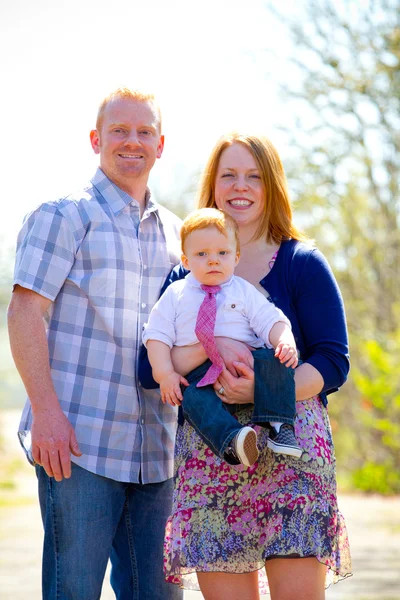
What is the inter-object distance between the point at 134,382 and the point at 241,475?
0.59m

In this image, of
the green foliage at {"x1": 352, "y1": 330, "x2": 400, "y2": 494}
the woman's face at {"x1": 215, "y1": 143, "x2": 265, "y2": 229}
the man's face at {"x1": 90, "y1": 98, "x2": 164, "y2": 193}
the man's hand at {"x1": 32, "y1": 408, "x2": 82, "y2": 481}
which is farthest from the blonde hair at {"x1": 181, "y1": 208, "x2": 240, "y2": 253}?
the green foliage at {"x1": 352, "y1": 330, "x2": 400, "y2": 494}

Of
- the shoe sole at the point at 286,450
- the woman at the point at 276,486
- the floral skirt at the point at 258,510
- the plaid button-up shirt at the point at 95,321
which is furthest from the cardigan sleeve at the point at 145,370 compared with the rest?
the shoe sole at the point at 286,450

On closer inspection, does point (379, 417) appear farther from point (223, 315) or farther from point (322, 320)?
point (223, 315)

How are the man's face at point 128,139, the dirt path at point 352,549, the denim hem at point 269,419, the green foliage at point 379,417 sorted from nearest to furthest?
the denim hem at point 269,419 → the man's face at point 128,139 → the dirt path at point 352,549 → the green foliage at point 379,417

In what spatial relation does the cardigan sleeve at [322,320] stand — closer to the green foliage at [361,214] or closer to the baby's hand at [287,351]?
the baby's hand at [287,351]

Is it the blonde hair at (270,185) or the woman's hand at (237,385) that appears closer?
the woman's hand at (237,385)

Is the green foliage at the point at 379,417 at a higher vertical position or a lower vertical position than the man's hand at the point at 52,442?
higher

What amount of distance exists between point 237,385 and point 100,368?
0.59m

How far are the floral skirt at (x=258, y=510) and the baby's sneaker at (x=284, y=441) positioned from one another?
0.21ft

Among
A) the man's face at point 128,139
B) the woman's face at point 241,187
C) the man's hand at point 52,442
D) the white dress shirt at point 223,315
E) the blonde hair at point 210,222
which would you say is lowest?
the man's hand at point 52,442

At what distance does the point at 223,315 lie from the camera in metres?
2.75

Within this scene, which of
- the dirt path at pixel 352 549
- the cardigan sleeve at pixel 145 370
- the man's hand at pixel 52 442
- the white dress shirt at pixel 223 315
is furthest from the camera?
the dirt path at pixel 352 549

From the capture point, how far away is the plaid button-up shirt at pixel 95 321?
116 inches

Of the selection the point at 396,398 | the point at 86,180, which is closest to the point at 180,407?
the point at 86,180
